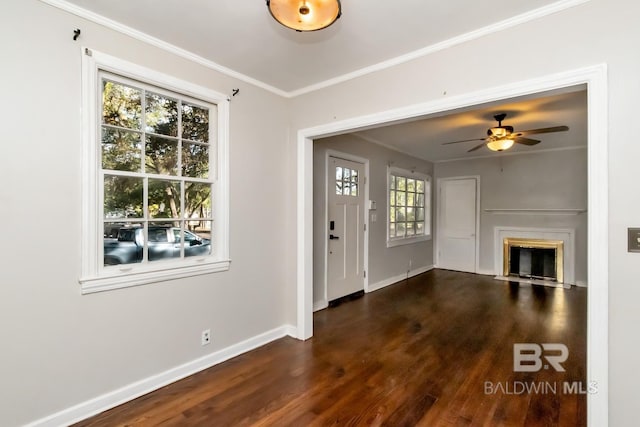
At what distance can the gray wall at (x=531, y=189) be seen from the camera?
5.54 meters

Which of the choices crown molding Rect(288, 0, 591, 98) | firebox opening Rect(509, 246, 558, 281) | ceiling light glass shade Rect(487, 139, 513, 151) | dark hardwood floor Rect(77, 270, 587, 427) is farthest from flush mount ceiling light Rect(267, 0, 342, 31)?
firebox opening Rect(509, 246, 558, 281)

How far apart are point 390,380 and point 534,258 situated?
17.2 feet

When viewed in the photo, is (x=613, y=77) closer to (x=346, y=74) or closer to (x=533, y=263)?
(x=346, y=74)

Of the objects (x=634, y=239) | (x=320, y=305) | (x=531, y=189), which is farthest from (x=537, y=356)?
(x=531, y=189)

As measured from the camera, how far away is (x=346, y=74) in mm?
2816

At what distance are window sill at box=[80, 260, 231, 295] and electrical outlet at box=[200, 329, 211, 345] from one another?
51cm

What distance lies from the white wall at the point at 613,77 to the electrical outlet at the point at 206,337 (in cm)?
274

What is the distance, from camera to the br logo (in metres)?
2.69

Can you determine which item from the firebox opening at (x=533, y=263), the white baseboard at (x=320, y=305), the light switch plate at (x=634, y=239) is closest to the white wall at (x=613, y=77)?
the light switch plate at (x=634, y=239)

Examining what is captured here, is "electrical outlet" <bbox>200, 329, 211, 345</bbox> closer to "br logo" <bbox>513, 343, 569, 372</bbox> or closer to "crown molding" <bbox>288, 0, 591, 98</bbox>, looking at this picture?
"crown molding" <bbox>288, 0, 591, 98</bbox>

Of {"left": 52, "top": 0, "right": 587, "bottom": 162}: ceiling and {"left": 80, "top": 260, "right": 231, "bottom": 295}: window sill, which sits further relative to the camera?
{"left": 80, "top": 260, "right": 231, "bottom": 295}: window sill

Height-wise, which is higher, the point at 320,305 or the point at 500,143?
the point at 500,143

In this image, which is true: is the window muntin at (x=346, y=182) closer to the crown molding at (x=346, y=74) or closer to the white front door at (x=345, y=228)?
the white front door at (x=345, y=228)

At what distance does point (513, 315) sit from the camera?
12.9 feet
